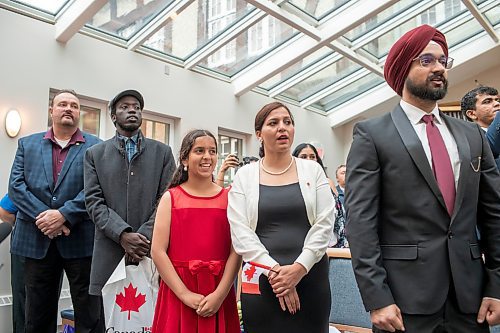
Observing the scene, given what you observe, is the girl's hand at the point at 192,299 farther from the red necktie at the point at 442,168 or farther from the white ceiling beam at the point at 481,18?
the white ceiling beam at the point at 481,18

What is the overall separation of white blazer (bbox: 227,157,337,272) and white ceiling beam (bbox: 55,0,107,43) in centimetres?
256

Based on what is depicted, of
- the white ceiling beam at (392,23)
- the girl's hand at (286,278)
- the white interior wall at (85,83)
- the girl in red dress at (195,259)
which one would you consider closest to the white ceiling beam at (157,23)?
the white interior wall at (85,83)

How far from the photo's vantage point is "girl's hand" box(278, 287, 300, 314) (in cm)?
163

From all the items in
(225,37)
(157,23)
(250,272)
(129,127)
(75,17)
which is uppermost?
(225,37)

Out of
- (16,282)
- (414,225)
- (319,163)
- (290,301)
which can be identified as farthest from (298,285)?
(16,282)

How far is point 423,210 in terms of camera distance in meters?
1.25

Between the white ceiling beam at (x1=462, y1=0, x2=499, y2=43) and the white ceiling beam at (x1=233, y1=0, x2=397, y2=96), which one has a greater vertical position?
the white ceiling beam at (x1=462, y1=0, x2=499, y2=43)

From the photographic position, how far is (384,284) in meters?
1.23

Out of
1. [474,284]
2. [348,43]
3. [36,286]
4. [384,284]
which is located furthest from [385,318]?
[348,43]

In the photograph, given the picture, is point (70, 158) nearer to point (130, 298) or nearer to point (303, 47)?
point (130, 298)

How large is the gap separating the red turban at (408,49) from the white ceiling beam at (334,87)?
18.0 feet

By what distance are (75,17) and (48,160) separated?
1.74 m

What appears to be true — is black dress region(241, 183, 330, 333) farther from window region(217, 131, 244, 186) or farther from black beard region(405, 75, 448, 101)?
window region(217, 131, 244, 186)

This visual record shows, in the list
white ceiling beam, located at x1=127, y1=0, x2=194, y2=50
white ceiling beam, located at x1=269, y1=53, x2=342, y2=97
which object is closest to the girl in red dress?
white ceiling beam, located at x1=127, y1=0, x2=194, y2=50
